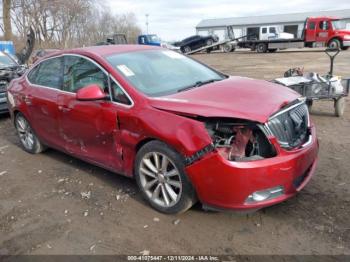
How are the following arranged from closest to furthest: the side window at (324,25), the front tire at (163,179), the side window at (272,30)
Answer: the front tire at (163,179)
the side window at (324,25)
the side window at (272,30)

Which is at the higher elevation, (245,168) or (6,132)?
(245,168)

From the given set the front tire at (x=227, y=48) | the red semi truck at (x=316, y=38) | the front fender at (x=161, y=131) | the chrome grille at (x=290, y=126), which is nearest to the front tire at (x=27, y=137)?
the front fender at (x=161, y=131)

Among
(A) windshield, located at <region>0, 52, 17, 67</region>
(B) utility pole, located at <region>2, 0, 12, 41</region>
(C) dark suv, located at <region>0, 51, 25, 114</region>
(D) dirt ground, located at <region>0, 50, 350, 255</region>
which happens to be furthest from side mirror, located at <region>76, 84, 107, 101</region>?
(B) utility pole, located at <region>2, 0, 12, 41</region>

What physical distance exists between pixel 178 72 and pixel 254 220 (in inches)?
74.9

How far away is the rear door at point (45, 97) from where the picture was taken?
14.9 feet

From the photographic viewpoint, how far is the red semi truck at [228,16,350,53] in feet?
90.7

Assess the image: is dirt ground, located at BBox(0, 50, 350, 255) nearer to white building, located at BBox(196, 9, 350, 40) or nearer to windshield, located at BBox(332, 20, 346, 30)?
windshield, located at BBox(332, 20, 346, 30)

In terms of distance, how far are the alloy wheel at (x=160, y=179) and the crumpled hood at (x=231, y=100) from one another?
20.5 inches

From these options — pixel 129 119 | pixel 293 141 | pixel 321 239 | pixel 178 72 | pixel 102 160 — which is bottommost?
pixel 321 239

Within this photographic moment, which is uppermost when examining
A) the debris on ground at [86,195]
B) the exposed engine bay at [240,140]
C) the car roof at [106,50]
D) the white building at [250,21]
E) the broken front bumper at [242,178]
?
the white building at [250,21]

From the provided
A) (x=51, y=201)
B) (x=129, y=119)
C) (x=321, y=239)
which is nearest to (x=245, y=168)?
(x=321, y=239)

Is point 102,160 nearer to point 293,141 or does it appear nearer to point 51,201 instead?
point 51,201

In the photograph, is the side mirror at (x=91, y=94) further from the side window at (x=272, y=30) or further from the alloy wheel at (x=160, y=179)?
the side window at (x=272, y=30)

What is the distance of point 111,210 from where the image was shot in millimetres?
3684
